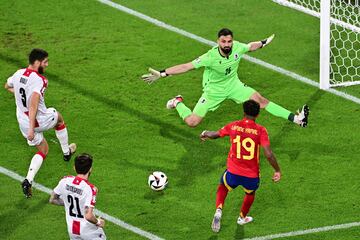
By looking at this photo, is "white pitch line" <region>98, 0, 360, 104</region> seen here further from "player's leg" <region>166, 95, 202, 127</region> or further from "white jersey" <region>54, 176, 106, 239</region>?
"white jersey" <region>54, 176, 106, 239</region>

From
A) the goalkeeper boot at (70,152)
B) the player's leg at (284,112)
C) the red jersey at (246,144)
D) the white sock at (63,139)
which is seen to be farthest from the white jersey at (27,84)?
the player's leg at (284,112)

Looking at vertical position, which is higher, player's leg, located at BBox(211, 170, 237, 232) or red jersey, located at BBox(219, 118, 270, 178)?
red jersey, located at BBox(219, 118, 270, 178)

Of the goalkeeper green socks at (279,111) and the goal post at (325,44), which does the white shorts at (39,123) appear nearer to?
the goalkeeper green socks at (279,111)

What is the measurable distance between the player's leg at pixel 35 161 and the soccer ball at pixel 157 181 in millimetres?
1521

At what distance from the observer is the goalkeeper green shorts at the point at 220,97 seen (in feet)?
51.0

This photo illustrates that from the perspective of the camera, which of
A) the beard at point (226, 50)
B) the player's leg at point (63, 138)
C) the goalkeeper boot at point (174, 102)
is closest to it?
the player's leg at point (63, 138)

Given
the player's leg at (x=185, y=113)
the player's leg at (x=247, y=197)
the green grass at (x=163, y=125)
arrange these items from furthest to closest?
the player's leg at (x=185, y=113) → the green grass at (x=163, y=125) → the player's leg at (x=247, y=197)

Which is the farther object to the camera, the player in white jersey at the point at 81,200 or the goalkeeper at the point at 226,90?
the goalkeeper at the point at 226,90

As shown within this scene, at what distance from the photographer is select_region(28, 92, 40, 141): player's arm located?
13.5 metres

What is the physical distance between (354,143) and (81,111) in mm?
4395

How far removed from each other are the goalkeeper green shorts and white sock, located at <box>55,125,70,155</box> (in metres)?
2.05

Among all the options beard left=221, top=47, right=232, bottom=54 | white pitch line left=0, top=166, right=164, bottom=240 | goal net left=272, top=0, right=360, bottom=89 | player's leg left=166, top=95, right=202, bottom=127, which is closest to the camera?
white pitch line left=0, top=166, right=164, bottom=240

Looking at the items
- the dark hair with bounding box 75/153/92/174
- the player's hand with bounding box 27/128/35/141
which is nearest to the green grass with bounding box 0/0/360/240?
the player's hand with bounding box 27/128/35/141

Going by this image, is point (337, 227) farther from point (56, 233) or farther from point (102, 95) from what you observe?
point (102, 95)
